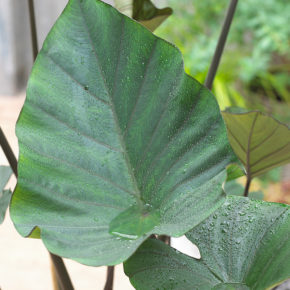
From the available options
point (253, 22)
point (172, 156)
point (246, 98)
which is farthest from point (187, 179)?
point (246, 98)

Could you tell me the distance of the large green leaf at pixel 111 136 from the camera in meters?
0.29

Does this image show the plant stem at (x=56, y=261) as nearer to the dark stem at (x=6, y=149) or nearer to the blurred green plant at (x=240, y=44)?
the dark stem at (x=6, y=149)

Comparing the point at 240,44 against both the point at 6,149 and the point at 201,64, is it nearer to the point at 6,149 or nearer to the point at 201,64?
the point at 201,64

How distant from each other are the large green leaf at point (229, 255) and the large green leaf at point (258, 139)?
7 cm

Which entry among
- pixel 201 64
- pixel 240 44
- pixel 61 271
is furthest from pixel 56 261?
pixel 240 44

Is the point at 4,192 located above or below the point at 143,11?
below

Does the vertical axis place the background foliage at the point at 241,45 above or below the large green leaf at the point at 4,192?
below

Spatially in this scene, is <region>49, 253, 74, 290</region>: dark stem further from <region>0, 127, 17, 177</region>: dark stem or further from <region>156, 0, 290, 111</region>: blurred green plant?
<region>156, 0, 290, 111</region>: blurred green plant

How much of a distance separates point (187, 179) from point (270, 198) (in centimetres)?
154

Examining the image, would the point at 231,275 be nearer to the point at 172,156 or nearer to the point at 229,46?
the point at 172,156

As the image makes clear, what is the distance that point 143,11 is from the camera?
1.57 feet

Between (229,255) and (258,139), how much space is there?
0.11m

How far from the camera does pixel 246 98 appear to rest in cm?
216

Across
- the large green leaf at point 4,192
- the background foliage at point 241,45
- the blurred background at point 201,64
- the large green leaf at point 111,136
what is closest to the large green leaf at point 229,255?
the large green leaf at point 111,136
